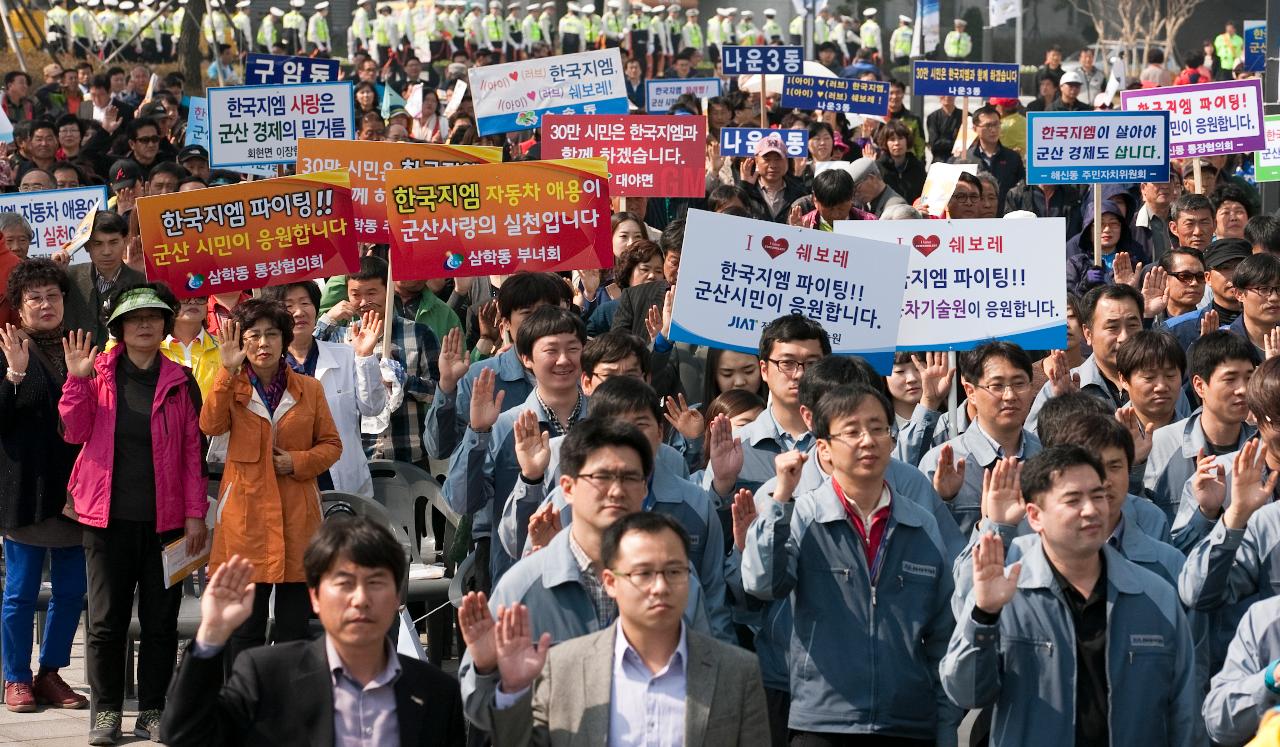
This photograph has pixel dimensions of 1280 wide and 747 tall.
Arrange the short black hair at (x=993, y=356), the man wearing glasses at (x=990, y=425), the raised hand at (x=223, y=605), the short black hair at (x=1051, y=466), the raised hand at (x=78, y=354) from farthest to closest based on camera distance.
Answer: the raised hand at (x=78, y=354), the short black hair at (x=993, y=356), the man wearing glasses at (x=990, y=425), the short black hair at (x=1051, y=466), the raised hand at (x=223, y=605)

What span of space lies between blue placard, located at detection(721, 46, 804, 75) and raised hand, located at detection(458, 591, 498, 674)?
14483 mm

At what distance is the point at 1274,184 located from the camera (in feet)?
59.1

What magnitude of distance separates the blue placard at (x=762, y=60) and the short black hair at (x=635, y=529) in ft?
46.6

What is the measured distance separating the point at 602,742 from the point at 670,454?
1.78 metres

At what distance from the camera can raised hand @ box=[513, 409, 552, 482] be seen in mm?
6094

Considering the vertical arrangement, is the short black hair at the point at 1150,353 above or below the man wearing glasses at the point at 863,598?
above

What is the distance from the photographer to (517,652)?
455cm

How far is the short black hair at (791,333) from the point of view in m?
6.85

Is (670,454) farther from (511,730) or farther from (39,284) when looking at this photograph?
(39,284)

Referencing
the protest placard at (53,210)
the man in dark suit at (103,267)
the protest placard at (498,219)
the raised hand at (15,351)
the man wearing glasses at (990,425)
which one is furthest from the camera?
the protest placard at (53,210)

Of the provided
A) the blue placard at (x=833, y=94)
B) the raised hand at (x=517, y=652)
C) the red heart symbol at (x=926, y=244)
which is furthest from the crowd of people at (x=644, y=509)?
the blue placard at (x=833, y=94)

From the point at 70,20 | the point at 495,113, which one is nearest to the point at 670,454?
the point at 495,113

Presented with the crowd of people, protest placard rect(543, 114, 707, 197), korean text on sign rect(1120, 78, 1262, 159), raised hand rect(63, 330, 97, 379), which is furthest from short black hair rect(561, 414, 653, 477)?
korean text on sign rect(1120, 78, 1262, 159)

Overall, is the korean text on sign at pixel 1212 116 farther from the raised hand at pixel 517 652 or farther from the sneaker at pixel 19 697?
the raised hand at pixel 517 652
